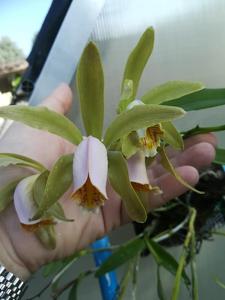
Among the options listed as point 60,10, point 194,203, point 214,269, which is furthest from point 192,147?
point 60,10

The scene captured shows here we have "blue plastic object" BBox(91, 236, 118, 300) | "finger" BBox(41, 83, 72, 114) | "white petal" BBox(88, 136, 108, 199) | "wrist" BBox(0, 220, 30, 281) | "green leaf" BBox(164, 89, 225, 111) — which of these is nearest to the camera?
"white petal" BBox(88, 136, 108, 199)

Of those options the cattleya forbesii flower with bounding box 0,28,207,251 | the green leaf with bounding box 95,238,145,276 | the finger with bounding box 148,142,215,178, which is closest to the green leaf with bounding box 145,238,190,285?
the green leaf with bounding box 95,238,145,276

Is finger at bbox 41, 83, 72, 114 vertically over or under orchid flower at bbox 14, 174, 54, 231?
over

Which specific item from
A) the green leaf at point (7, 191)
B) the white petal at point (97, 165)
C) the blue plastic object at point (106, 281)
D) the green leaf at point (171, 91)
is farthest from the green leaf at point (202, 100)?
the blue plastic object at point (106, 281)

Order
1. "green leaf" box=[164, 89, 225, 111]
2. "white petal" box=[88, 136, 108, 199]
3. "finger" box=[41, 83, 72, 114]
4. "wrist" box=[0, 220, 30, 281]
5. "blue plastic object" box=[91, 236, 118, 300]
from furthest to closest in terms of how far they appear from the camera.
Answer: "blue plastic object" box=[91, 236, 118, 300], "finger" box=[41, 83, 72, 114], "wrist" box=[0, 220, 30, 281], "green leaf" box=[164, 89, 225, 111], "white petal" box=[88, 136, 108, 199]

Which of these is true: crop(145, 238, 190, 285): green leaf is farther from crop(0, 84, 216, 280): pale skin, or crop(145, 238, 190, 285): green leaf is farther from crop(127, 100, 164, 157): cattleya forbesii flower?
crop(127, 100, 164, 157): cattleya forbesii flower
